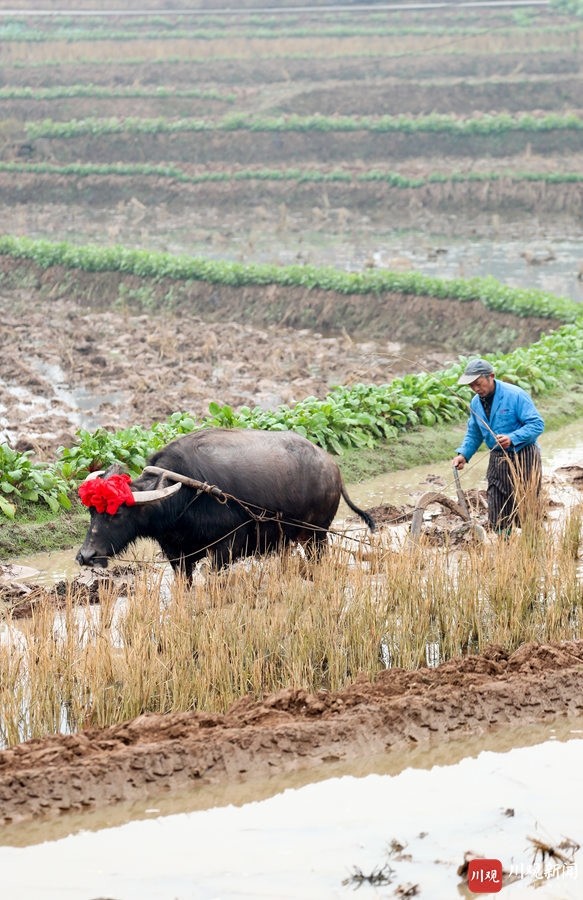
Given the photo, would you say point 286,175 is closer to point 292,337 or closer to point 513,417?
point 292,337

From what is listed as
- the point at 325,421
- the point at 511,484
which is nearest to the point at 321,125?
the point at 325,421

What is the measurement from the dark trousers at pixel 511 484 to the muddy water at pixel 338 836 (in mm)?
1998

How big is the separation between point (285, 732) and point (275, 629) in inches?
31.8

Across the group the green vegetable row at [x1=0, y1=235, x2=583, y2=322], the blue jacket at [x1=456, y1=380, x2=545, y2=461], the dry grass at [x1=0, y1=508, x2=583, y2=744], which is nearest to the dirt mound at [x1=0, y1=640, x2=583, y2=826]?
the dry grass at [x1=0, y1=508, x2=583, y2=744]

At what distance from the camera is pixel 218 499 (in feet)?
21.6

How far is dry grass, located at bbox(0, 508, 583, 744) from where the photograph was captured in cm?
543

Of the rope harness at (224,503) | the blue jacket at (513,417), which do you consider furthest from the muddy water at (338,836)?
the blue jacket at (513,417)

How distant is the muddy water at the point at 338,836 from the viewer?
→ 14.0 ft

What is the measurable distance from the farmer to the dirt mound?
1.37m

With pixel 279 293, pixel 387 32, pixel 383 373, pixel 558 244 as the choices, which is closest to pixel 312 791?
pixel 383 373

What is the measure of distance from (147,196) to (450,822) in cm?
2468

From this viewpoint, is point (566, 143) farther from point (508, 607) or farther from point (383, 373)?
point (508, 607)

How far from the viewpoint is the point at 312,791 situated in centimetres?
495

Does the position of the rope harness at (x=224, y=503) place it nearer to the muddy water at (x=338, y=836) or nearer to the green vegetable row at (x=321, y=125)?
the muddy water at (x=338, y=836)
